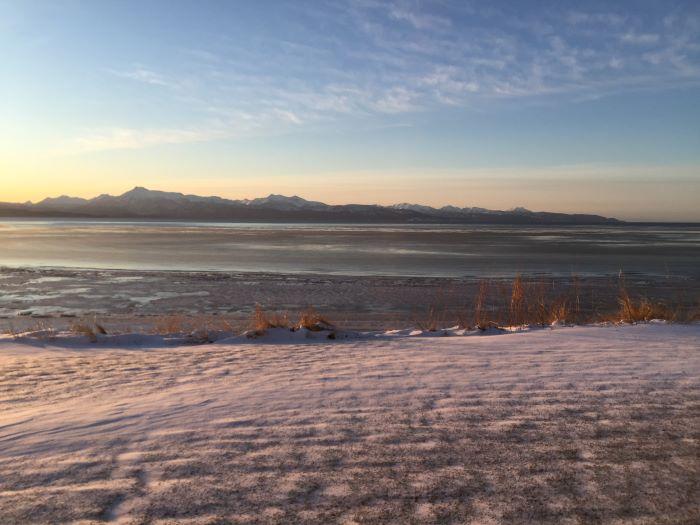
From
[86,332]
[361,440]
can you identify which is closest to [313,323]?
[86,332]

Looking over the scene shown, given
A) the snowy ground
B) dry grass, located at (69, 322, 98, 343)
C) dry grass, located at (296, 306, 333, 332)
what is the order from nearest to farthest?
the snowy ground, dry grass, located at (69, 322, 98, 343), dry grass, located at (296, 306, 333, 332)

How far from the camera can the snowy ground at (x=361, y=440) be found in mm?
2408

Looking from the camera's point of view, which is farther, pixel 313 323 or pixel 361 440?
pixel 313 323

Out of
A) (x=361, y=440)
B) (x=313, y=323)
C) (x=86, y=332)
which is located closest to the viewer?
(x=361, y=440)

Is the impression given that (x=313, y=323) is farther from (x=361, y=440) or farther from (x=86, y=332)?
(x=361, y=440)

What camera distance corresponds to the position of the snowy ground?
241 cm

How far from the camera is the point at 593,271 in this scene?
1928 centimetres

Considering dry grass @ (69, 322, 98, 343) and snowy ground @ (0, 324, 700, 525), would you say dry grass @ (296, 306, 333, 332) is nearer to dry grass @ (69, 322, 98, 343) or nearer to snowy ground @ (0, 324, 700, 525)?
snowy ground @ (0, 324, 700, 525)

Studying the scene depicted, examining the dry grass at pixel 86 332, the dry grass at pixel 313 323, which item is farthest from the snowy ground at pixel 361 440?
the dry grass at pixel 313 323

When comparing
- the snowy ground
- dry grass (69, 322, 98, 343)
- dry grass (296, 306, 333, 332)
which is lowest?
dry grass (69, 322, 98, 343)

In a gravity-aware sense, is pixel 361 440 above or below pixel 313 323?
above

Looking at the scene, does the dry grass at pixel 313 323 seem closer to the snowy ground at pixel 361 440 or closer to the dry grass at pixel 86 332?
the snowy ground at pixel 361 440

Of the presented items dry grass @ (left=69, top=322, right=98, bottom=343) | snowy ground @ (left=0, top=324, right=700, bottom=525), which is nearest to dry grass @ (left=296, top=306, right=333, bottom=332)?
snowy ground @ (left=0, top=324, right=700, bottom=525)

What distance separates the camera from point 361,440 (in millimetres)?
3117
